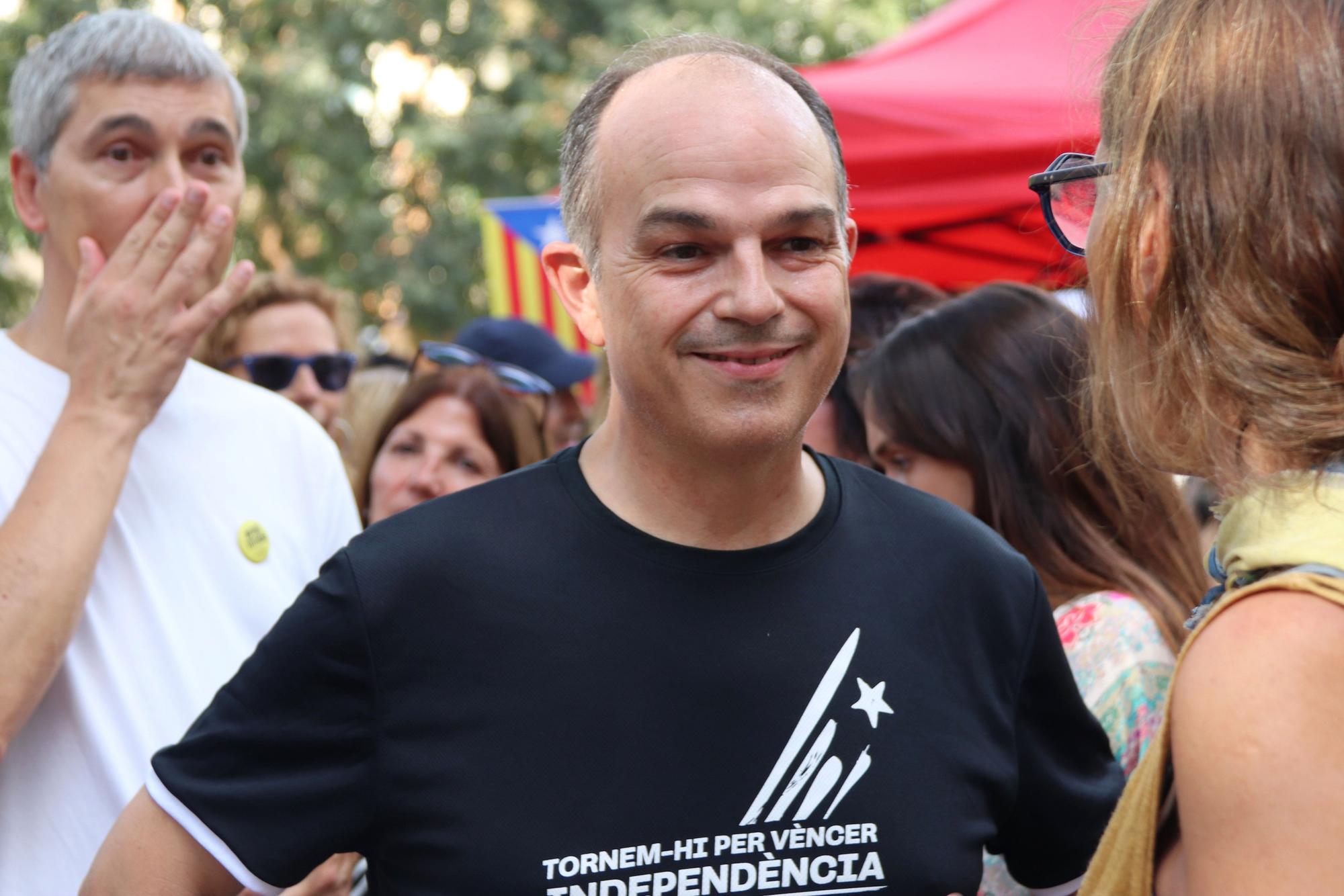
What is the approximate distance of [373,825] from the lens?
1768mm

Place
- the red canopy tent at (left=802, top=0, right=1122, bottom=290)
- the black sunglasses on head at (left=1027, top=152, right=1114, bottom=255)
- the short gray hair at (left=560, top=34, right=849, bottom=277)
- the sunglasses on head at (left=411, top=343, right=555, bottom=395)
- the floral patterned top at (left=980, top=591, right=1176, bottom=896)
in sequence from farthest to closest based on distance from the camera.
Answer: the red canopy tent at (left=802, top=0, right=1122, bottom=290)
the sunglasses on head at (left=411, top=343, right=555, bottom=395)
the floral patterned top at (left=980, top=591, right=1176, bottom=896)
the short gray hair at (left=560, top=34, right=849, bottom=277)
the black sunglasses on head at (left=1027, top=152, right=1114, bottom=255)

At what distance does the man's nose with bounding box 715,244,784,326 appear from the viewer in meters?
1.78

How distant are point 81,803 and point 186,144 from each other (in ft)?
4.30

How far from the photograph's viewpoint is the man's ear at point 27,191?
8.87 ft

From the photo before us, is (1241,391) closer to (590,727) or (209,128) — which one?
(590,727)

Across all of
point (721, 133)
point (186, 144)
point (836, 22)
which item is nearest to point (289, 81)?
point (836, 22)

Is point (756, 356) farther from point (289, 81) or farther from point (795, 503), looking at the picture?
point (289, 81)

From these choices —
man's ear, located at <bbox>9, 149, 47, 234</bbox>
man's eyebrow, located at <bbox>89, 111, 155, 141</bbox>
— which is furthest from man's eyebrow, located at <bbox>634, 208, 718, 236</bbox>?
man's ear, located at <bbox>9, 149, 47, 234</bbox>

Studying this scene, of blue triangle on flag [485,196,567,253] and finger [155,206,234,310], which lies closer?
finger [155,206,234,310]

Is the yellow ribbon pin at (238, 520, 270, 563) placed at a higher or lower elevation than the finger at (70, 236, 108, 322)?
lower

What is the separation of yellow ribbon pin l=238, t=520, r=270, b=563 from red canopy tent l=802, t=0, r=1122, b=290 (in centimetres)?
296

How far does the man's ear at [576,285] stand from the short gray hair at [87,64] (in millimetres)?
1113

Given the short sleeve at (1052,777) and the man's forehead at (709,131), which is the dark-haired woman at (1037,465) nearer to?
the short sleeve at (1052,777)

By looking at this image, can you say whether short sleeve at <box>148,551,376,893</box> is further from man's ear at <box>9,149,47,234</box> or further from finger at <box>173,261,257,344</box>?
man's ear at <box>9,149,47,234</box>
